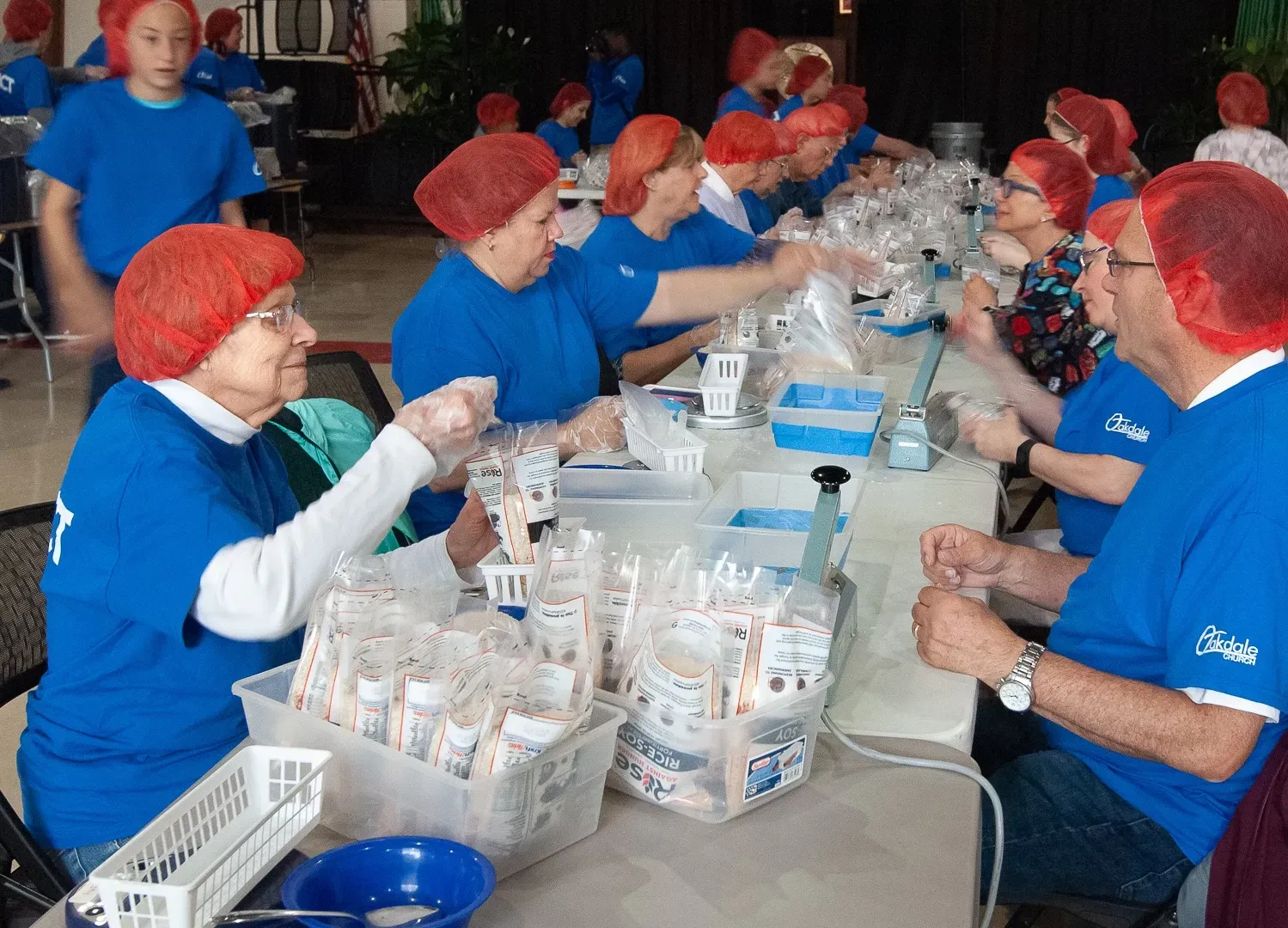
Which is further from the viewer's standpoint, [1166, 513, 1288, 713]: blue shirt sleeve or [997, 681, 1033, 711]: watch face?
[997, 681, 1033, 711]: watch face

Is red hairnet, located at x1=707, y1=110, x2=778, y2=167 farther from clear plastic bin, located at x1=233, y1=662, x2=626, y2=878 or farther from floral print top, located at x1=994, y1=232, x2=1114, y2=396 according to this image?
clear plastic bin, located at x1=233, y1=662, x2=626, y2=878

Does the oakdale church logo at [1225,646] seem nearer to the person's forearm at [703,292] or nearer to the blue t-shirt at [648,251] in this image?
the person's forearm at [703,292]

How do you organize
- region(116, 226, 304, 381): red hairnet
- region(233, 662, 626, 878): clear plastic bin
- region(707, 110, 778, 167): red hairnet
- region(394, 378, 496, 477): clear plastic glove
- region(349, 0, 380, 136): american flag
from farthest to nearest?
region(349, 0, 380, 136): american flag, region(707, 110, 778, 167): red hairnet, region(394, 378, 496, 477): clear plastic glove, region(116, 226, 304, 381): red hairnet, region(233, 662, 626, 878): clear plastic bin

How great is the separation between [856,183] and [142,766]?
20.2 ft

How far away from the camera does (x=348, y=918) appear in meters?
1.06

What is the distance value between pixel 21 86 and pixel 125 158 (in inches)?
188

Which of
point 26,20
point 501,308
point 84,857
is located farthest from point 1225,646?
point 26,20

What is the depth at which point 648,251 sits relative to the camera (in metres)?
3.88

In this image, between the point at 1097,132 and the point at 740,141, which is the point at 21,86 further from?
the point at 1097,132

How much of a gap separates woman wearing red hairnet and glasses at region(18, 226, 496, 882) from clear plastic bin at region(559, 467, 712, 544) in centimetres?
46

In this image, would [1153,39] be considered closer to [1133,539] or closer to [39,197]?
[39,197]

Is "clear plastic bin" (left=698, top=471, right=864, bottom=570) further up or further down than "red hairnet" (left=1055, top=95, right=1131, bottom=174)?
further down

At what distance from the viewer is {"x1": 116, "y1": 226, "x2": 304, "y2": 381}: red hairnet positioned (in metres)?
1.59

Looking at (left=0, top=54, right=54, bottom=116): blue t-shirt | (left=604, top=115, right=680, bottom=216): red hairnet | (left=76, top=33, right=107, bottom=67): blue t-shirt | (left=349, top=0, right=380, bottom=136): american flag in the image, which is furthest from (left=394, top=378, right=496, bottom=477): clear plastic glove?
(left=349, top=0, right=380, bottom=136): american flag
